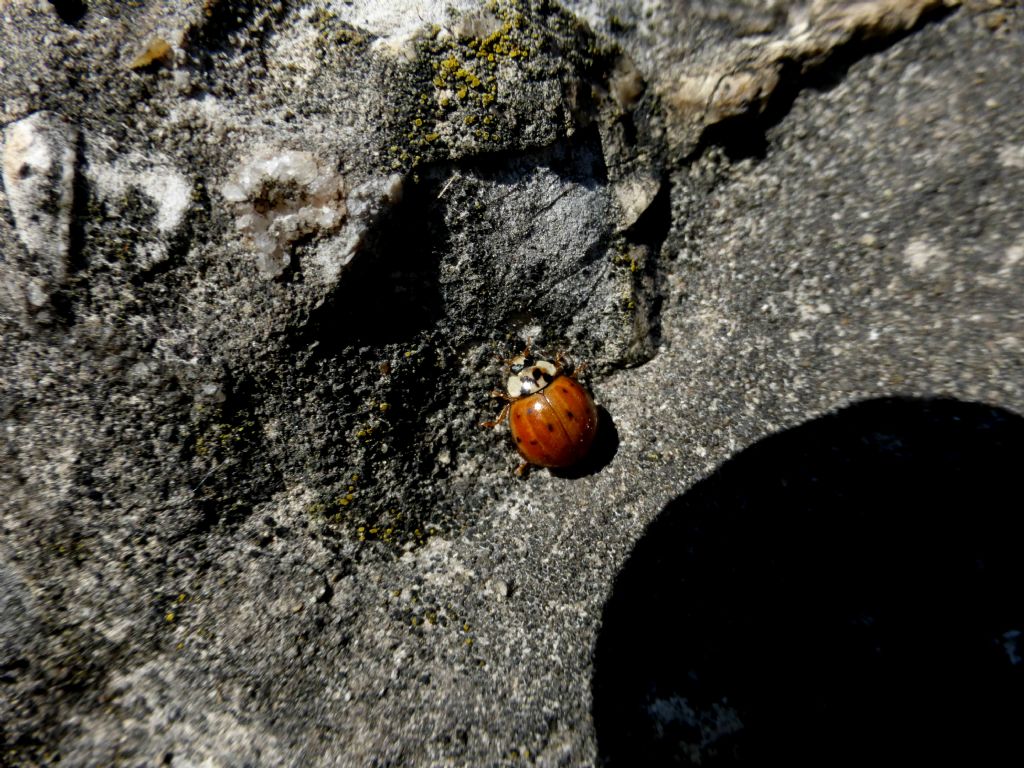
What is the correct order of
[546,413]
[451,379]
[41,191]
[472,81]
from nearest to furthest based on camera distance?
[41,191] → [472,81] → [546,413] → [451,379]

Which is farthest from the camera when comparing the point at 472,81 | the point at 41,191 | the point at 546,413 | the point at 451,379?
the point at 451,379

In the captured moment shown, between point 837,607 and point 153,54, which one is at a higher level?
point 153,54

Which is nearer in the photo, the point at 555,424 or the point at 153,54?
the point at 153,54

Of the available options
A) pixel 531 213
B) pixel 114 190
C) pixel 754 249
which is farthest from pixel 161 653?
pixel 754 249

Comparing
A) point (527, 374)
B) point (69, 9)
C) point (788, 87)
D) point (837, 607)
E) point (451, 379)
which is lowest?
point (837, 607)

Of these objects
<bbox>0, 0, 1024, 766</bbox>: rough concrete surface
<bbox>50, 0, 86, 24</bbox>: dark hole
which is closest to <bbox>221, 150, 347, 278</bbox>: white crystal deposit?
<bbox>0, 0, 1024, 766</bbox>: rough concrete surface

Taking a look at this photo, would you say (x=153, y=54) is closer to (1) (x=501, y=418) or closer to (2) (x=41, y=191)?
(2) (x=41, y=191)

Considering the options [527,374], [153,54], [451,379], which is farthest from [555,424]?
[153,54]

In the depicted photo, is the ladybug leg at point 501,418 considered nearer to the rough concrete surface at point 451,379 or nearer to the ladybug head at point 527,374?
the ladybug head at point 527,374
